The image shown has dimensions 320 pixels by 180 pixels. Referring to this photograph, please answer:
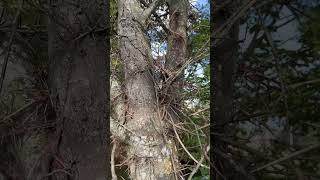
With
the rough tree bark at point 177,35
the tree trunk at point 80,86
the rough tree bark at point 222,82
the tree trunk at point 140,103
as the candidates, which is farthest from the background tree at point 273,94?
the rough tree bark at point 177,35

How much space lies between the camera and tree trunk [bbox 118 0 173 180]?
278 cm

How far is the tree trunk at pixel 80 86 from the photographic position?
956 mm

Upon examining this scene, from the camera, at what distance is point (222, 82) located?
72 cm

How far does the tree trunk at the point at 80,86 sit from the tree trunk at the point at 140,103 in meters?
1.73

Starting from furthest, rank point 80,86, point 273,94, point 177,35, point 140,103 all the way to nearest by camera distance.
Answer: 1. point 177,35
2. point 140,103
3. point 80,86
4. point 273,94

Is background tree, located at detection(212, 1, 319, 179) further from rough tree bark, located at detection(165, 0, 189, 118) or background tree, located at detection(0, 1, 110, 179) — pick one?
rough tree bark, located at detection(165, 0, 189, 118)

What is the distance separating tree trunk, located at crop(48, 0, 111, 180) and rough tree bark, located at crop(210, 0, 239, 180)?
1.05 ft

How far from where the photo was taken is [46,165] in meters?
0.99

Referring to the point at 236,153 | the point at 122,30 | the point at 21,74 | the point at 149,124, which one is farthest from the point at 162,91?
the point at 236,153

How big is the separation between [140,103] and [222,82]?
221 cm

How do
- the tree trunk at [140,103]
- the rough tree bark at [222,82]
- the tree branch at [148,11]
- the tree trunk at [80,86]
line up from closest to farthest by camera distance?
the rough tree bark at [222,82], the tree trunk at [80,86], the tree trunk at [140,103], the tree branch at [148,11]

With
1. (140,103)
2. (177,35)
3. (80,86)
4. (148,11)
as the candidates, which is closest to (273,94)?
(80,86)

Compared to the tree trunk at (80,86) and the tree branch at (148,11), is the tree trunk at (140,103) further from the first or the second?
the tree trunk at (80,86)

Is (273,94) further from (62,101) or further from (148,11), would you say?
(148,11)
